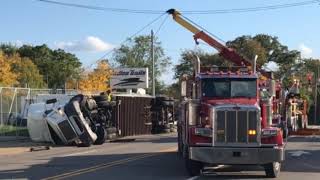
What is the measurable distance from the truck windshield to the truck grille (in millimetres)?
1209

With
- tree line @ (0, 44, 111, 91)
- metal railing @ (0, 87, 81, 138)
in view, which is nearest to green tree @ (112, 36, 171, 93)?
tree line @ (0, 44, 111, 91)

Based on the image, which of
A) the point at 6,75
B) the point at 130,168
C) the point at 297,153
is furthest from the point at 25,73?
the point at 130,168

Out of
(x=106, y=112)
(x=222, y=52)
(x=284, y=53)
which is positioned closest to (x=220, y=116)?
(x=222, y=52)

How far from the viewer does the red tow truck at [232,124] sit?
54.3 feet

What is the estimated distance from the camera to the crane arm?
3300cm

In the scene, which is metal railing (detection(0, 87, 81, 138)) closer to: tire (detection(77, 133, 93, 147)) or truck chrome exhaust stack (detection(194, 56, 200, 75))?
tire (detection(77, 133, 93, 147))

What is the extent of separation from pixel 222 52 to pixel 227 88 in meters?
15.6

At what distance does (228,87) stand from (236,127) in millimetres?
1699

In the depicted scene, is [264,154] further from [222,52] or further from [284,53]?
[284,53]

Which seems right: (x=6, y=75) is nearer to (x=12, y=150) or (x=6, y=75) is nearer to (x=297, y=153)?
(x=12, y=150)

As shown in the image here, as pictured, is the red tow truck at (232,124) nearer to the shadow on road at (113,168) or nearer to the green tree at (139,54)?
the shadow on road at (113,168)

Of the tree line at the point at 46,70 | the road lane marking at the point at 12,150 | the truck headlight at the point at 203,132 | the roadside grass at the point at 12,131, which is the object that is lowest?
the road lane marking at the point at 12,150

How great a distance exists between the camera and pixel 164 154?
25547mm

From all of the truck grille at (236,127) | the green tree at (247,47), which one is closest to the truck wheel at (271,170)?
the truck grille at (236,127)
